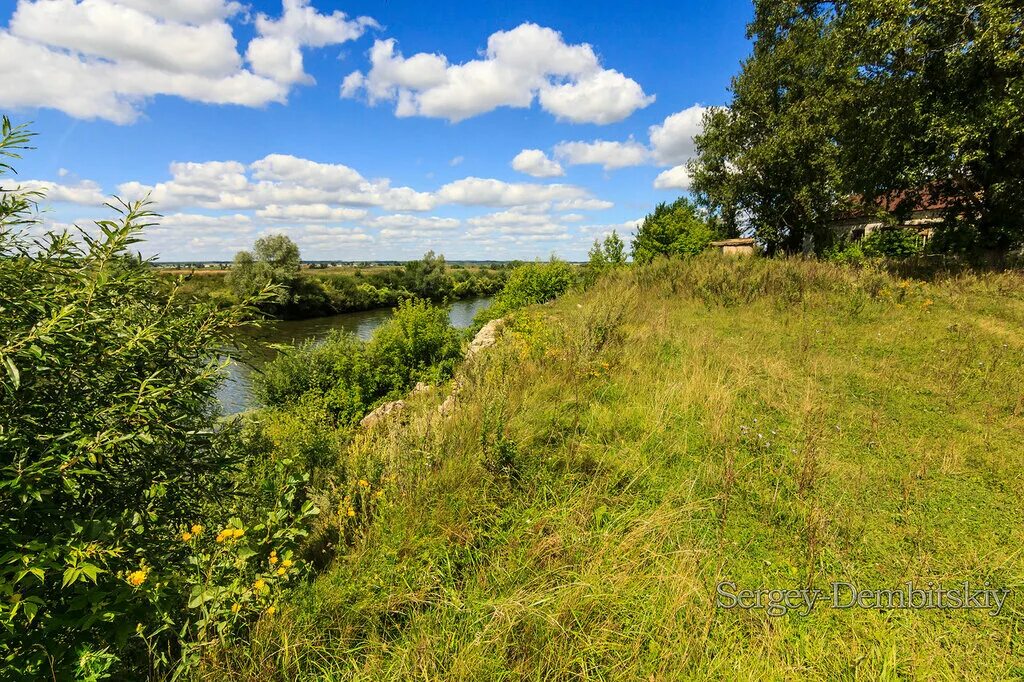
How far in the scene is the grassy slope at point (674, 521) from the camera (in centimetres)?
199

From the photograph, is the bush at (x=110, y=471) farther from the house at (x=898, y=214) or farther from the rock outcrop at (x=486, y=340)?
the house at (x=898, y=214)

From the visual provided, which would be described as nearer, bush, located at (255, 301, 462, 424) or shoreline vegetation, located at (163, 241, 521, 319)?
bush, located at (255, 301, 462, 424)

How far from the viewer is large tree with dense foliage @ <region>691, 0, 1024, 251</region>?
28.8 ft

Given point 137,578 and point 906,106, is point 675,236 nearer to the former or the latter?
point 906,106

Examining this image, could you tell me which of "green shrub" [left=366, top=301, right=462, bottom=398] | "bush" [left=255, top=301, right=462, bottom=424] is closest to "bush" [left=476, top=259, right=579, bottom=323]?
"green shrub" [left=366, top=301, right=462, bottom=398]

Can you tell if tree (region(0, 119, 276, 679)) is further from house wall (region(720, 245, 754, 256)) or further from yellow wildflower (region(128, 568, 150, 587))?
house wall (region(720, 245, 754, 256))

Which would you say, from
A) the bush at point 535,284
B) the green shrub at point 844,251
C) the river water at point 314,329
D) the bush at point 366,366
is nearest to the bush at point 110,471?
the bush at point 366,366

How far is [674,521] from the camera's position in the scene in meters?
2.84

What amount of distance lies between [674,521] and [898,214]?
52.6ft

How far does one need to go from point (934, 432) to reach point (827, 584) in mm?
2865

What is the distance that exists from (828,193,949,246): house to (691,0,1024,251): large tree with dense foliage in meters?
0.19

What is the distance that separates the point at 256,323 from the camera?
2.42 metres

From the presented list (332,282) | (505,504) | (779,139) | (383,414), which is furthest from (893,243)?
(332,282)

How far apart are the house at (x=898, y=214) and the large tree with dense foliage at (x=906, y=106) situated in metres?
0.19
